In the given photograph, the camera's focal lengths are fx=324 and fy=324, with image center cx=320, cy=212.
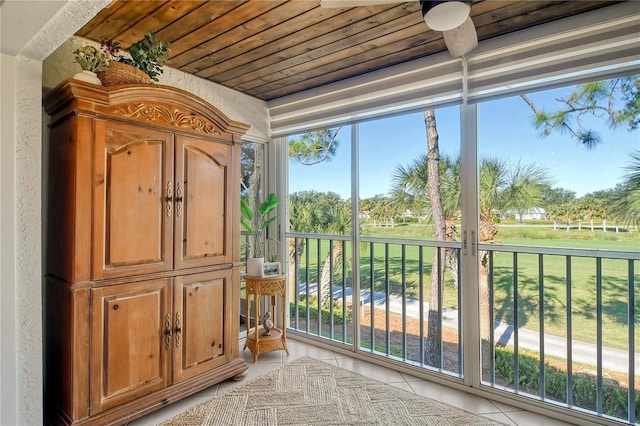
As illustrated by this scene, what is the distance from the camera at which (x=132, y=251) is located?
1.92 metres

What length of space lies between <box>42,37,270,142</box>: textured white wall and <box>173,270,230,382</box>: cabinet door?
1530 millimetres

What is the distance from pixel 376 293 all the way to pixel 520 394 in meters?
1.27

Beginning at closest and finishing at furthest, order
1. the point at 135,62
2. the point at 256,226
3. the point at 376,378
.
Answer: the point at 135,62 < the point at 376,378 < the point at 256,226

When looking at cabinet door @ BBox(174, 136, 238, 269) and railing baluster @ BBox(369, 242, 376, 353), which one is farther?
railing baluster @ BBox(369, 242, 376, 353)

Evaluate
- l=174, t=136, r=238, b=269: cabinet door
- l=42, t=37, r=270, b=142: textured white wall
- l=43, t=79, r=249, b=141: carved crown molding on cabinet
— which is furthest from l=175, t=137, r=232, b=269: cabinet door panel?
l=42, t=37, r=270, b=142: textured white wall

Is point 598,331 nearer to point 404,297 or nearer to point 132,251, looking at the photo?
point 404,297

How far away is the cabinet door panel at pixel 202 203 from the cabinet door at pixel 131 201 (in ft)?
0.25

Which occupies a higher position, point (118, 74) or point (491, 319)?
point (118, 74)

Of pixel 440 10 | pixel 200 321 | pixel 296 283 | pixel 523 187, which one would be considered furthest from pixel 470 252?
pixel 200 321

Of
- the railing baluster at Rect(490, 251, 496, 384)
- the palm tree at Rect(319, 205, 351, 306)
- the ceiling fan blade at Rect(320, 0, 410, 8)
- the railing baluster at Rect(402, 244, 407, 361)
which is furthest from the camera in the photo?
the palm tree at Rect(319, 205, 351, 306)

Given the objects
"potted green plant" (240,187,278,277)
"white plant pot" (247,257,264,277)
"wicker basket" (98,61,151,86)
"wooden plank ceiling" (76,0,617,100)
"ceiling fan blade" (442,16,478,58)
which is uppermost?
"wooden plank ceiling" (76,0,617,100)

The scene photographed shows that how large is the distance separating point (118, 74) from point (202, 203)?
0.90m

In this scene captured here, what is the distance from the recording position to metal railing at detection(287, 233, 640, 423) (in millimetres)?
1984

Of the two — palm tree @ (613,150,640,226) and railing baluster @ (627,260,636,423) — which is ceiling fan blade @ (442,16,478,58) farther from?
railing baluster @ (627,260,636,423)
